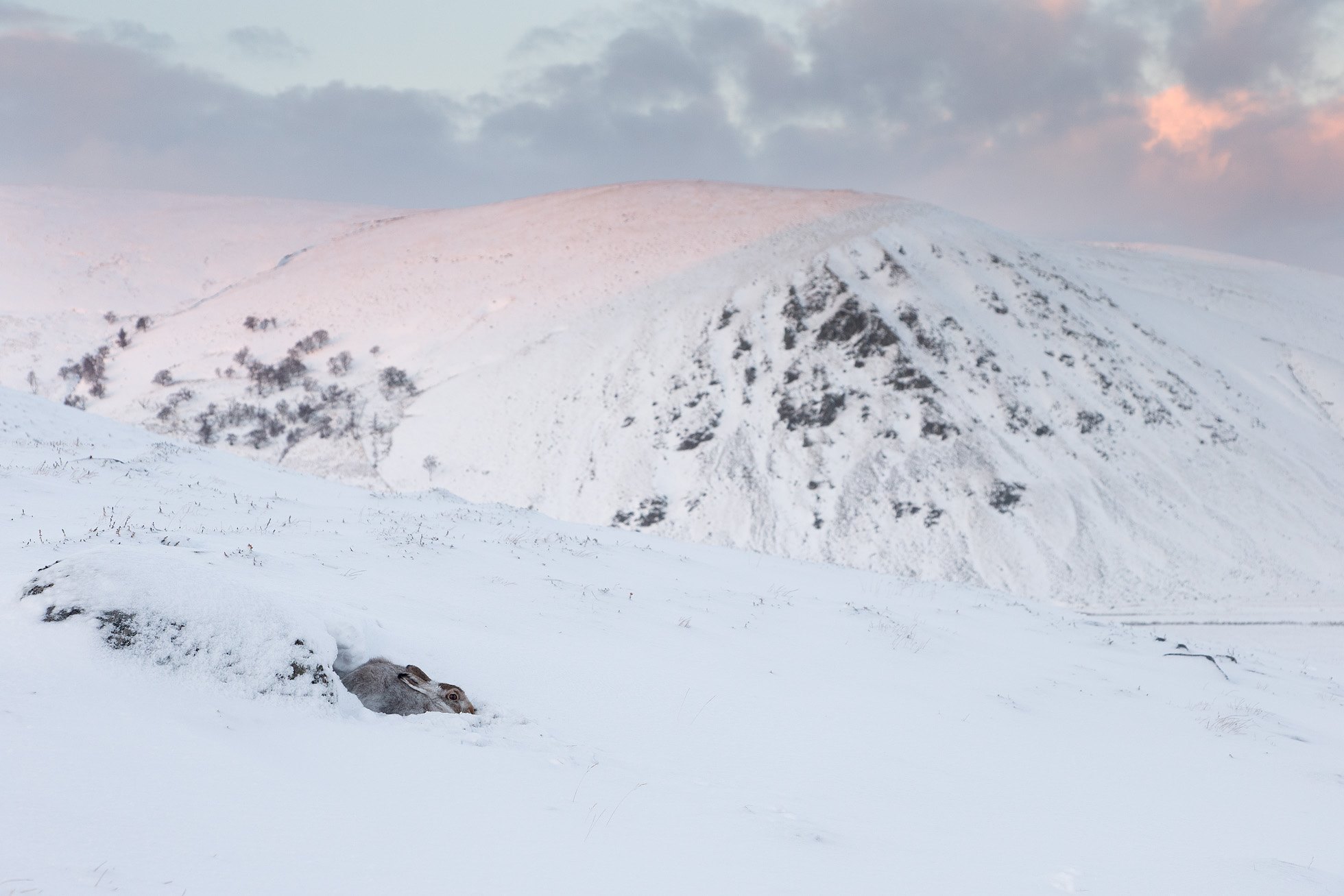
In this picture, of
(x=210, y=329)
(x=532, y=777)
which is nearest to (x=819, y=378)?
(x=532, y=777)

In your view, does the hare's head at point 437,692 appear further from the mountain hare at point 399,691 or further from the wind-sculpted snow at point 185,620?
the wind-sculpted snow at point 185,620

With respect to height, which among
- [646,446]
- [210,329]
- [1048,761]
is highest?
[210,329]

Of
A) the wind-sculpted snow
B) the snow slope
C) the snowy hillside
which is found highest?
the snowy hillside

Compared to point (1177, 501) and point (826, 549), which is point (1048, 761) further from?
point (1177, 501)

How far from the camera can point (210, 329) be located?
58156 mm

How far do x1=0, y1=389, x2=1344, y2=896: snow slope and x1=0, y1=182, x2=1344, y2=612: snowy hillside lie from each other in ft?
70.8

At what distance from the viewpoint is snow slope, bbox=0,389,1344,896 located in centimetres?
378

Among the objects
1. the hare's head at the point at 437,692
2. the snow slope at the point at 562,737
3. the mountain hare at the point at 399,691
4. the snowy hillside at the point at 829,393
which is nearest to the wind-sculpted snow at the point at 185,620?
the snow slope at the point at 562,737

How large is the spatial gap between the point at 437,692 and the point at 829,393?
3364 cm

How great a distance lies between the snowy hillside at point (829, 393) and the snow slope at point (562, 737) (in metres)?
21.6

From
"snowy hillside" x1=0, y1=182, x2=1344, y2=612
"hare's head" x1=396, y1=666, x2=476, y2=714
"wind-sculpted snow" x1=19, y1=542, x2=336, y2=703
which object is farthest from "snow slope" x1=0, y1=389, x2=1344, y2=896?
"snowy hillside" x1=0, y1=182, x2=1344, y2=612

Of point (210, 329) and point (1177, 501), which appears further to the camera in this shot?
point (210, 329)

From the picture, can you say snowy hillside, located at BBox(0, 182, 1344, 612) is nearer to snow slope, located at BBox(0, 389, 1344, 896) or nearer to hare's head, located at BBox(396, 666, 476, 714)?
snow slope, located at BBox(0, 389, 1344, 896)

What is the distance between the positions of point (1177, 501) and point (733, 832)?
36665 millimetres
